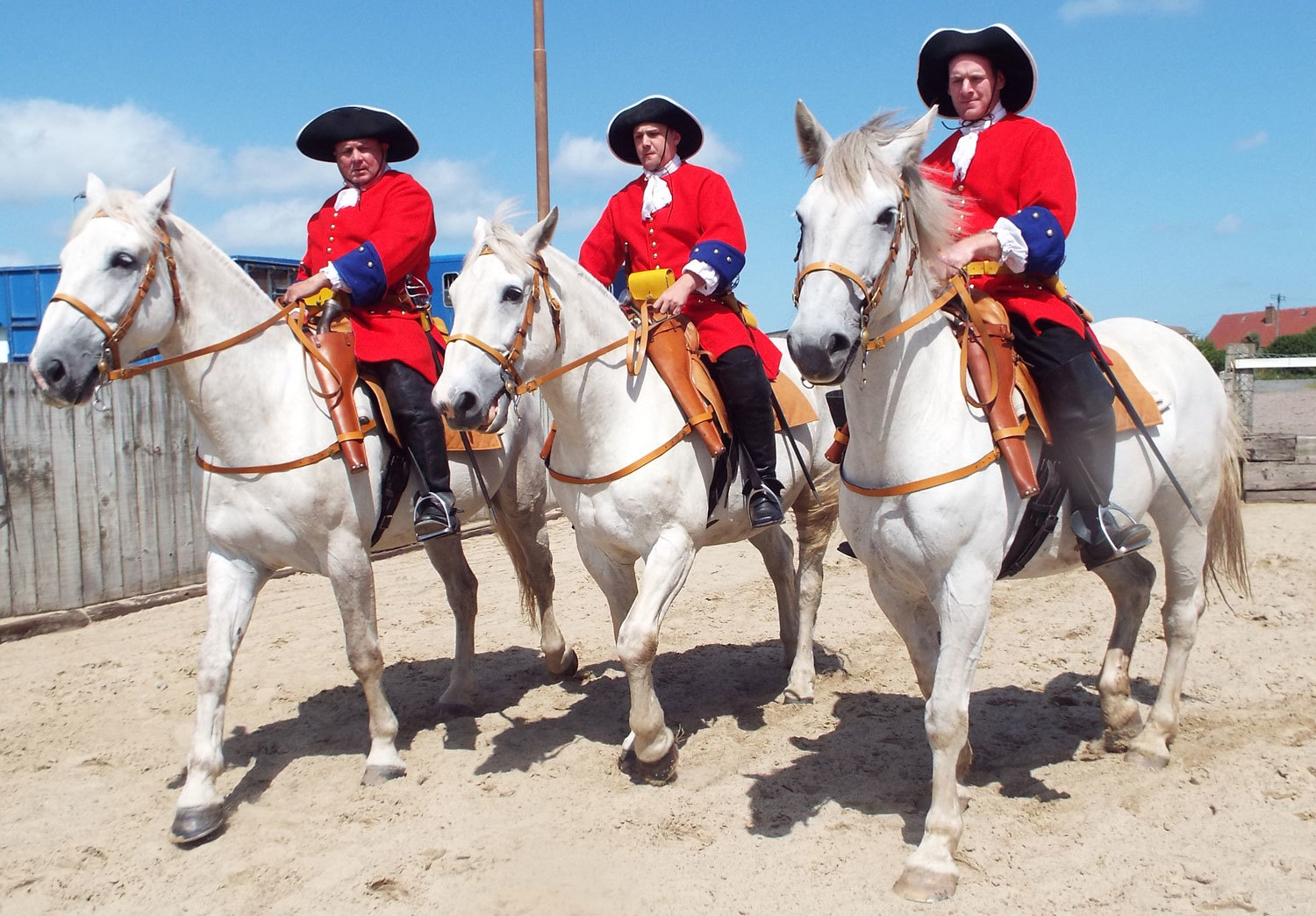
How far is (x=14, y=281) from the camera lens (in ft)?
40.5

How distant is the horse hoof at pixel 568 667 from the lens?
19.5 ft

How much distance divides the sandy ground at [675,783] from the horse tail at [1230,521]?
0.71 m

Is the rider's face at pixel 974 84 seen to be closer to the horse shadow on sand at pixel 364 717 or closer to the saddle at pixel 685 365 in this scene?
the saddle at pixel 685 365

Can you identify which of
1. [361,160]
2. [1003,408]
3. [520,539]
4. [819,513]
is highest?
[361,160]

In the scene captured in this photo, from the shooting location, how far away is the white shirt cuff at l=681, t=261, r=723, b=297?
14.7 ft

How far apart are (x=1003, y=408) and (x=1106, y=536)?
0.70 meters

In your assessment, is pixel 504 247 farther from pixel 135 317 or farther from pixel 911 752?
pixel 911 752

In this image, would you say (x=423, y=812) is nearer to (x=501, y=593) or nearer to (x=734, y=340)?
(x=734, y=340)

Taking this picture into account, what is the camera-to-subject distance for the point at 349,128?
16.3 feet

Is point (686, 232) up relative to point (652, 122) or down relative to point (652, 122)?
down

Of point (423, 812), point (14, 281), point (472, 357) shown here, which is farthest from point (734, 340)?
point (14, 281)

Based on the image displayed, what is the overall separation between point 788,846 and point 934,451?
1.58 meters

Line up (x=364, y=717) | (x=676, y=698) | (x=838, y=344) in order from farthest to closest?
(x=676, y=698) < (x=364, y=717) < (x=838, y=344)

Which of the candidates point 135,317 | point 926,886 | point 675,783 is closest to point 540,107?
point 135,317
